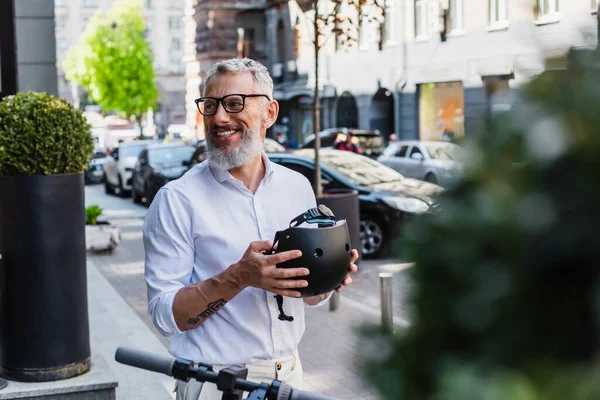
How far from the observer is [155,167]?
2306 cm

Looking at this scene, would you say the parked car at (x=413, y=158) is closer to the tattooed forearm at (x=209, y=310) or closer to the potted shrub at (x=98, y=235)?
the potted shrub at (x=98, y=235)

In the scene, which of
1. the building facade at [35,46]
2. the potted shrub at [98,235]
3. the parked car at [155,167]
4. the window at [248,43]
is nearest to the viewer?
the building facade at [35,46]

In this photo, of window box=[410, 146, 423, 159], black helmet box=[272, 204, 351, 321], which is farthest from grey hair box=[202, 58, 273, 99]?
window box=[410, 146, 423, 159]

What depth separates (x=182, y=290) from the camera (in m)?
2.89

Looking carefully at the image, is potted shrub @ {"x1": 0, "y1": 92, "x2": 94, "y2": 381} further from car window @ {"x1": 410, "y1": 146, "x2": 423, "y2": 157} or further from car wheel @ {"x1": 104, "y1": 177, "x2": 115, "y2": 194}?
car wheel @ {"x1": 104, "y1": 177, "x2": 115, "y2": 194}

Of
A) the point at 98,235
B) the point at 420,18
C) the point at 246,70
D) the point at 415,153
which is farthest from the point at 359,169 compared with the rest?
the point at 420,18

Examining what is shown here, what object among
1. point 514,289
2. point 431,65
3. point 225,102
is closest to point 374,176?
point 225,102

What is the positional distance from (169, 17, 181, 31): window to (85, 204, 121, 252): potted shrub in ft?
314

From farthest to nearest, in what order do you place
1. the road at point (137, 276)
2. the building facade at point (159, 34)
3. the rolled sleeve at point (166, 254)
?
the building facade at point (159, 34) → the road at point (137, 276) → the rolled sleeve at point (166, 254)

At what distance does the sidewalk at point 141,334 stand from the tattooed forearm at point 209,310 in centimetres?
112

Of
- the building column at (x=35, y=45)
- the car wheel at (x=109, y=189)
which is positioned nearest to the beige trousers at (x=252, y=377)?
the building column at (x=35, y=45)

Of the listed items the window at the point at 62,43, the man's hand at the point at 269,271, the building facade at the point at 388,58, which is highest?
the window at the point at 62,43

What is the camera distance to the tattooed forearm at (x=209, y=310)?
2877mm

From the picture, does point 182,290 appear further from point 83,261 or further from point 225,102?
point 83,261
